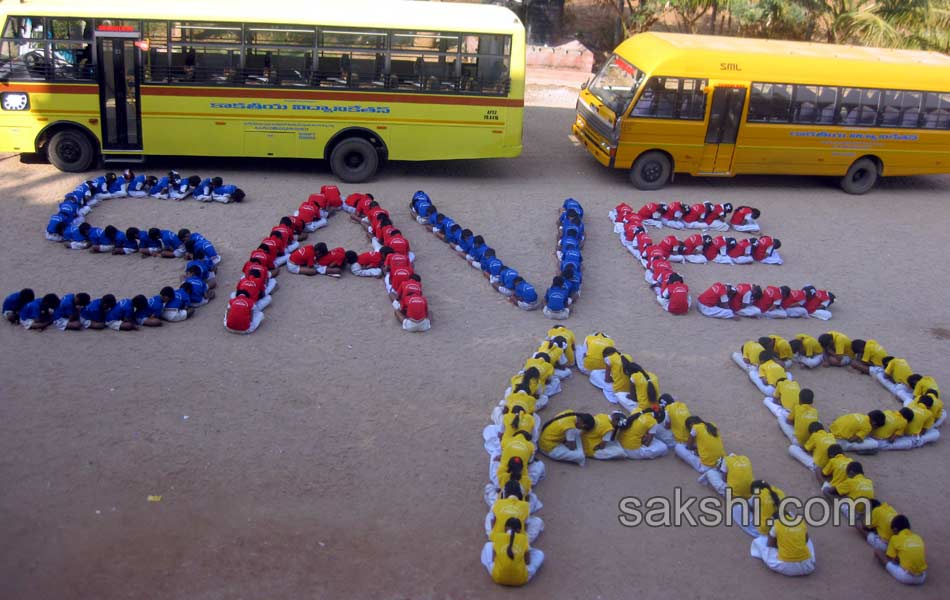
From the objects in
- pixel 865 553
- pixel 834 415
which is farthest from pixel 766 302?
pixel 865 553

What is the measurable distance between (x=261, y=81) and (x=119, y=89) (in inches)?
80.3

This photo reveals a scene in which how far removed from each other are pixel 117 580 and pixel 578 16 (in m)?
21.8

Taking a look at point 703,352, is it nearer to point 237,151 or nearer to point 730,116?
point 730,116

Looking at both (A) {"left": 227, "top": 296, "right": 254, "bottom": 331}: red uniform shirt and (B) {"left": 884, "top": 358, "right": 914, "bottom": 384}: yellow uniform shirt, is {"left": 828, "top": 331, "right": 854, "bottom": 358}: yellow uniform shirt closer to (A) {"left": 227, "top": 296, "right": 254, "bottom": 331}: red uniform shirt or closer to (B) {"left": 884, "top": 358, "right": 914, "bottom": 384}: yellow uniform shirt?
(B) {"left": 884, "top": 358, "right": 914, "bottom": 384}: yellow uniform shirt

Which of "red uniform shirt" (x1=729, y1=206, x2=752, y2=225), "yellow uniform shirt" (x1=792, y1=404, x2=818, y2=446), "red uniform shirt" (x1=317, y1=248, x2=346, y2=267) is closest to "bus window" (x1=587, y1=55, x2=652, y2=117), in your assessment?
"red uniform shirt" (x1=729, y1=206, x2=752, y2=225)

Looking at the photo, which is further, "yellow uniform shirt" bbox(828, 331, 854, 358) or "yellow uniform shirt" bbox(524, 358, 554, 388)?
"yellow uniform shirt" bbox(828, 331, 854, 358)

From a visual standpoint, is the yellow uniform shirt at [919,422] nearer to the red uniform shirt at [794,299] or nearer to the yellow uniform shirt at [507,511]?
the red uniform shirt at [794,299]

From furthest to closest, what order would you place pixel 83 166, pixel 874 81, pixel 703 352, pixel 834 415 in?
pixel 874 81, pixel 83 166, pixel 703 352, pixel 834 415

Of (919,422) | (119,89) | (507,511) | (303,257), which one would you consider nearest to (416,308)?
Result: (303,257)

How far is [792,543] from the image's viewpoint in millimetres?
6500

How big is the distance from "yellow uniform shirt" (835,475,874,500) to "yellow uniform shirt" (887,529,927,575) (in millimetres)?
601

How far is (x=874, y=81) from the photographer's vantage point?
14.2 m

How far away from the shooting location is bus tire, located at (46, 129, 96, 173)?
1310 centimetres

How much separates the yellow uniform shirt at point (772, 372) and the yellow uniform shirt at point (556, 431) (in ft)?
7.93
